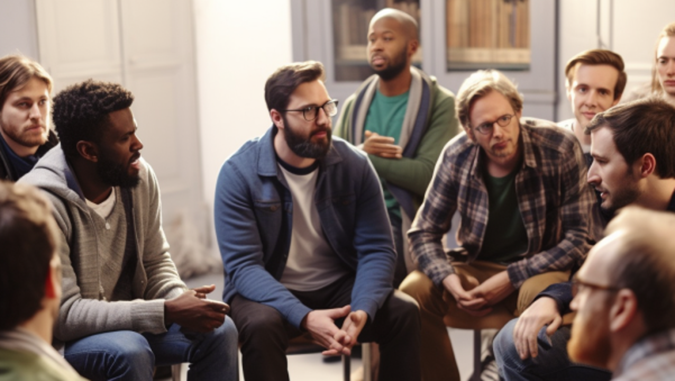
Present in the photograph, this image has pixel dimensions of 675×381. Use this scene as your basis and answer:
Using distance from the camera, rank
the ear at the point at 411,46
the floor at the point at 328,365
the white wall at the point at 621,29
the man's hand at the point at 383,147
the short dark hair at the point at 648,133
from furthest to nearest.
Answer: the white wall at the point at 621,29, the ear at the point at 411,46, the floor at the point at 328,365, the man's hand at the point at 383,147, the short dark hair at the point at 648,133

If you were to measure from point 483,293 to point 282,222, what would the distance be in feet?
2.12

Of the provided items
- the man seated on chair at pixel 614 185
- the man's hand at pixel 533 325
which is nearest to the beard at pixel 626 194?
the man seated on chair at pixel 614 185

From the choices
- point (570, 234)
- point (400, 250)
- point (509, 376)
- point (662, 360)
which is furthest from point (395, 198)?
point (662, 360)

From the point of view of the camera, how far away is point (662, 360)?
1.26 metres

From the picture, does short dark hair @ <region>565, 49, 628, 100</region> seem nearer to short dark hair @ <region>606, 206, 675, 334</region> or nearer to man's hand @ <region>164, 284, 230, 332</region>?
man's hand @ <region>164, 284, 230, 332</region>

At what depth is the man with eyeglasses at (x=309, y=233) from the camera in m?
2.51

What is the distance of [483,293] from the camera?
263cm

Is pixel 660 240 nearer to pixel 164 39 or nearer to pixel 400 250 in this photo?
pixel 400 250

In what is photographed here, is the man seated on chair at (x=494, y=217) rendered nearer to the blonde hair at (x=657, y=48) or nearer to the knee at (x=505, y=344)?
the knee at (x=505, y=344)

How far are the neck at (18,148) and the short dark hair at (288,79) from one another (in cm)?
77

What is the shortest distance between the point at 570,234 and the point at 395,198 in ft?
2.38

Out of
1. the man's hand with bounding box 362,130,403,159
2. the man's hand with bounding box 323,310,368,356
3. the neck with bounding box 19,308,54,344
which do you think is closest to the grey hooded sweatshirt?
the man's hand with bounding box 323,310,368,356

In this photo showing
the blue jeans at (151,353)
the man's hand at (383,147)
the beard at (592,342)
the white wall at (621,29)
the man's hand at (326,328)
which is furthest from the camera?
the white wall at (621,29)

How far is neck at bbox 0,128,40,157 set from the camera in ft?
8.79
